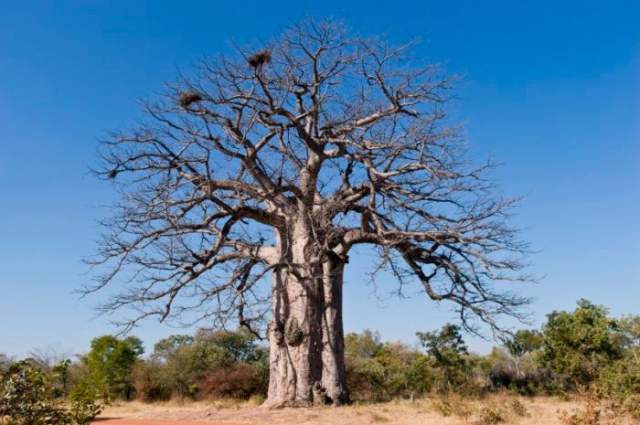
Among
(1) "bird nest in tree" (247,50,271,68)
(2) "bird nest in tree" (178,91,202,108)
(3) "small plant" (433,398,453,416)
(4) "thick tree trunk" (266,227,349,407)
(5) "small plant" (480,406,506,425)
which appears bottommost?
(5) "small plant" (480,406,506,425)

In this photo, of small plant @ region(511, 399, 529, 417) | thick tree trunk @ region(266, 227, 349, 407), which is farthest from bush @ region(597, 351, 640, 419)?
thick tree trunk @ region(266, 227, 349, 407)

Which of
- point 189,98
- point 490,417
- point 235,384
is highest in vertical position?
point 189,98

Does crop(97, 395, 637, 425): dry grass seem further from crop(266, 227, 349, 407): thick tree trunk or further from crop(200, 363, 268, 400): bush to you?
crop(200, 363, 268, 400): bush

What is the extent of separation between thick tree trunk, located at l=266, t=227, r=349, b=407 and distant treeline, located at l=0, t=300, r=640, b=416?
1.88m

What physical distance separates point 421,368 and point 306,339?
7.62m

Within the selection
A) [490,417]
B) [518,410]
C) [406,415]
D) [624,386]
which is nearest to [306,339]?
[406,415]

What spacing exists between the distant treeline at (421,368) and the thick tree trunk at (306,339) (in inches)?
73.9

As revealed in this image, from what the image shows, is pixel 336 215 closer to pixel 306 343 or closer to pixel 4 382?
pixel 306 343

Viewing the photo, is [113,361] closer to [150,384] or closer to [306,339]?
[150,384]

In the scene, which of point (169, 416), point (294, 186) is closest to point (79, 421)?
point (169, 416)

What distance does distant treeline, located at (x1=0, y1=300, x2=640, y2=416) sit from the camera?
40.4 feet

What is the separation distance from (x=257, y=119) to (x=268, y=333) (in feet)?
12.3

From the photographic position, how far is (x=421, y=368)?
639 inches

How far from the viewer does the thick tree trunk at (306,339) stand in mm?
9406
